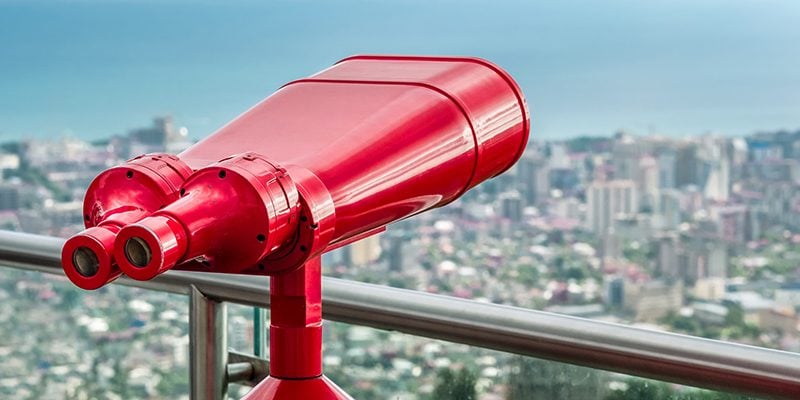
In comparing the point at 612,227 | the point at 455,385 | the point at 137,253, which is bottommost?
the point at 612,227

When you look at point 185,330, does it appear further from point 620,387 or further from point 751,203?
point 751,203

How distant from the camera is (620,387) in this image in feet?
3.97

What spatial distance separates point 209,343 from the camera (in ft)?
4.91

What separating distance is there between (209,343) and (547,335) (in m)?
0.49

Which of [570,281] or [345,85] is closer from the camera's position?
[345,85]

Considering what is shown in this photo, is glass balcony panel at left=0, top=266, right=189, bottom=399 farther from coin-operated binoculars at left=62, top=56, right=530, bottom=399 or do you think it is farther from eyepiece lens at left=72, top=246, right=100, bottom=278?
eyepiece lens at left=72, top=246, right=100, bottom=278

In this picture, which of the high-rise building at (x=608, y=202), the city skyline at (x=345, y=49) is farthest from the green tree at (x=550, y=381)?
the high-rise building at (x=608, y=202)

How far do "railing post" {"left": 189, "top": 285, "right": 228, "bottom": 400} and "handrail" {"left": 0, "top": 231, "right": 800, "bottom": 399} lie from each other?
0.7 inches

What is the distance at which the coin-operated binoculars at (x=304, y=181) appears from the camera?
2.22 ft

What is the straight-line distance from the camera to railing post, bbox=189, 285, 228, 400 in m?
1.49

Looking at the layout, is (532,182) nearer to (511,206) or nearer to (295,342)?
(511,206)

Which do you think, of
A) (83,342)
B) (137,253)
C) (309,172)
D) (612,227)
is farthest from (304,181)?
(612,227)

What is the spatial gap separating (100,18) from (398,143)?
6896 millimetres

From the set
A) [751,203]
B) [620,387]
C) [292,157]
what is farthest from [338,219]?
[751,203]
